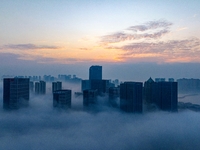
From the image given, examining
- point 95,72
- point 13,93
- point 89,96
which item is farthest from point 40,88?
point 95,72

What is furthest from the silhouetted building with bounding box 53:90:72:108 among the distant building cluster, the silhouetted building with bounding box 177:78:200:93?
the silhouetted building with bounding box 177:78:200:93

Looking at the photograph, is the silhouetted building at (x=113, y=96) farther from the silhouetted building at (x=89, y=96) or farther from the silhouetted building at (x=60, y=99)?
the silhouetted building at (x=60, y=99)

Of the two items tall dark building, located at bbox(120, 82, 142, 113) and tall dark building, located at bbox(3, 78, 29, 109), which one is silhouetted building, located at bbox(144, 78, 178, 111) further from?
tall dark building, located at bbox(3, 78, 29, 109)

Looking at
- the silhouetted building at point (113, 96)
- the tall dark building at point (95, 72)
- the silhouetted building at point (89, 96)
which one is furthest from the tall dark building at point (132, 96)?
the tall dark building at point (95, 72)

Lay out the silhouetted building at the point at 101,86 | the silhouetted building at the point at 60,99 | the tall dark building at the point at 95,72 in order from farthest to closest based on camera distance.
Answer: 1. the tall dark building at the point at 95,72
2. the silhouetted building at the point at 101,86
3. the silhouetted building at the point at 60,99

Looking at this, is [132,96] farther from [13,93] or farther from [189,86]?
[189,86]

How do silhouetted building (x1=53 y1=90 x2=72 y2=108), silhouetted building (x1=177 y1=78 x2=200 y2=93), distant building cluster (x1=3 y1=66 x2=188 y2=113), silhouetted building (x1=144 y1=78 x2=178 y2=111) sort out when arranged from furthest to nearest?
silhouetted building (x1=177 y1=78 x2=200 y2=93)
silhouetted building (x1=144 y1=78 x2=178 y2=111)
silhouetted building (x1=53 y1=90 x2=72 y2=108)
distant building cluster (x1=3 y1=66 x2=188 y2=113)

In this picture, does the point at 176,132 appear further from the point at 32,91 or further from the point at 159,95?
the point at 32,91
